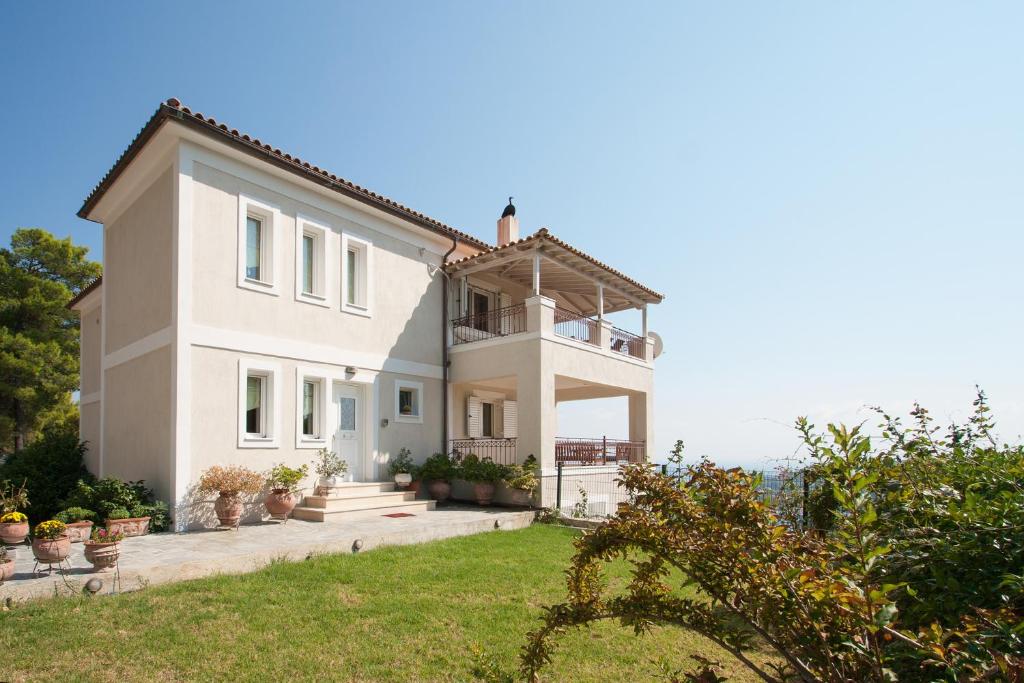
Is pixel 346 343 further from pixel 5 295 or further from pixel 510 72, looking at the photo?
pixel 5 295

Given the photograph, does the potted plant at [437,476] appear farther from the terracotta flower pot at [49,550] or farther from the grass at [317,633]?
the terracotta flower pot at [49,550]

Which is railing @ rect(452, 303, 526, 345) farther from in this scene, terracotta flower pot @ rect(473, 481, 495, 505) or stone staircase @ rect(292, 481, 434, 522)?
→ stone staircase @ rect(292, 481, 434, 522)

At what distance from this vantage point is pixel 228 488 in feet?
34.2

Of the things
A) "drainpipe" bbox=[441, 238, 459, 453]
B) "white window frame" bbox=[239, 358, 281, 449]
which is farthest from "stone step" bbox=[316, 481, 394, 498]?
"drainpipe" bbox=[441, 238, 459, 453]

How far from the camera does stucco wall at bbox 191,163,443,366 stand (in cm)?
A: 1132

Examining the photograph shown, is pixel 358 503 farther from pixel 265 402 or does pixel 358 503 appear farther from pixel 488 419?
pixel 488 419

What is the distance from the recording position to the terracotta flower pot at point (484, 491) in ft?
46.6

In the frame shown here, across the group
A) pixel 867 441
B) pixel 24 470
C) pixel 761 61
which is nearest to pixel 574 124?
pixel 761 61

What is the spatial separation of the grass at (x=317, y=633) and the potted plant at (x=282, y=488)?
3506 millimetres

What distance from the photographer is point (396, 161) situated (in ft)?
41.5

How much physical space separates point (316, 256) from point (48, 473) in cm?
794

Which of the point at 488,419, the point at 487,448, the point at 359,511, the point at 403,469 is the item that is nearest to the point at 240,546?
the point at 359,511

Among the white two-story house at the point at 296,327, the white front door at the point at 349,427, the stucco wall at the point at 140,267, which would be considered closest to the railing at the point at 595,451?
the white two-story house at the point at 296,327

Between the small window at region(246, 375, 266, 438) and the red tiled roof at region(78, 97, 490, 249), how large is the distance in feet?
14.3
